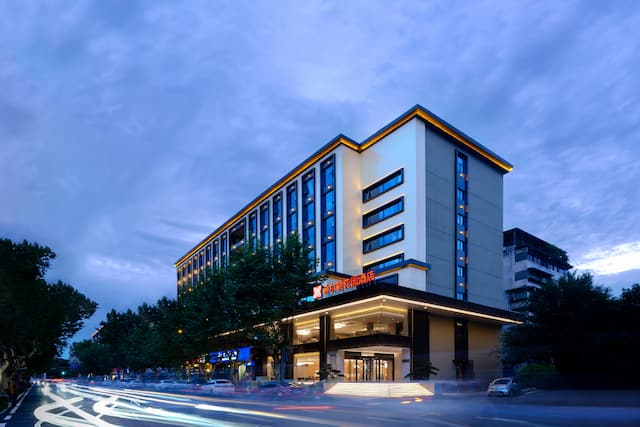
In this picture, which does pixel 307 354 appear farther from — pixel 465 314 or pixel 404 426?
pixel 404 426

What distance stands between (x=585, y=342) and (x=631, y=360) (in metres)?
3.23

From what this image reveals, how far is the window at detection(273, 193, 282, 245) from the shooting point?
81438mm

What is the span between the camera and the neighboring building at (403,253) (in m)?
54.0

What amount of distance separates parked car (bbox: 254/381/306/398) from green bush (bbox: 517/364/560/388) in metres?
21.1

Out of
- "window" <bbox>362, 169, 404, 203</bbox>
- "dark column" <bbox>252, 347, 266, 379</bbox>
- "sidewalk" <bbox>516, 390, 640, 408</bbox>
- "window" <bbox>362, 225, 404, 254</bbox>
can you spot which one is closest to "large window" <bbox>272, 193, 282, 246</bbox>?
"window" <bbox>362, 169, 404, 203</bbox>

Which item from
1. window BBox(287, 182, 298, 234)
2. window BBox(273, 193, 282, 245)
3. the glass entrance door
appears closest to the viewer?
the glass entrance door

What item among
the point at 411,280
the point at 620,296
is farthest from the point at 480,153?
the point at 620,296

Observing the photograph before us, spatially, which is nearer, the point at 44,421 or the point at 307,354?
the point at 44,421

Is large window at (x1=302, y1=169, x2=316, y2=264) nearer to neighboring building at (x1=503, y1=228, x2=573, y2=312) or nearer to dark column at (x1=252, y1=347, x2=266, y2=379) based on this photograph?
dark column at (x1=252, y1=347, x2=266, y2=379)

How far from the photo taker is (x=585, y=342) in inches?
Answer: 1603

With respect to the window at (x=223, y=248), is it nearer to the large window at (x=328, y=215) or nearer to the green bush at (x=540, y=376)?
the large window at (x=328, y=215)

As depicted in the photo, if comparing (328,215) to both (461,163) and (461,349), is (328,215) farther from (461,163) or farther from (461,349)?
(461,349)

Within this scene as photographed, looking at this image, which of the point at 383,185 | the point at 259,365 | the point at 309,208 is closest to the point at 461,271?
the point at 383,185

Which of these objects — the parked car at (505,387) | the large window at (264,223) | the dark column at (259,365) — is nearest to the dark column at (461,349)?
the parked car at (505,387)
